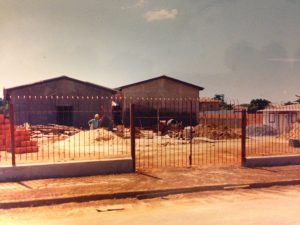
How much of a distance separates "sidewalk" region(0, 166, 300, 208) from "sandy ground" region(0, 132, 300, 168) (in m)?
1.41

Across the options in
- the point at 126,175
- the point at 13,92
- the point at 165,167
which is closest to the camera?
the point at 126,175

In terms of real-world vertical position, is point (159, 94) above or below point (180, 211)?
above

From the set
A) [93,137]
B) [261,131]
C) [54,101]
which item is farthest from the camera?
[54,101]

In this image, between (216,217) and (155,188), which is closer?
(216,217)

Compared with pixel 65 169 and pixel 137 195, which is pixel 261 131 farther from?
Result: pixel 137 195

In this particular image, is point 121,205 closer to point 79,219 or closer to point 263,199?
point 79,219

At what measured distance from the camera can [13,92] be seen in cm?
3061

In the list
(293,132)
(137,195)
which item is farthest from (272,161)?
(293,132)

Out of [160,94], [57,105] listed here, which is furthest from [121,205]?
[160,94]

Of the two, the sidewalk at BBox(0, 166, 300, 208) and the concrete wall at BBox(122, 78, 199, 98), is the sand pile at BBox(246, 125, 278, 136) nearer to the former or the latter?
the concrete wall at BBox(122, 78, 199, 98)

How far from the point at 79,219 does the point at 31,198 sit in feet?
6.01

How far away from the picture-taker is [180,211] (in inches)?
302

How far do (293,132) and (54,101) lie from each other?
19242 millimetres

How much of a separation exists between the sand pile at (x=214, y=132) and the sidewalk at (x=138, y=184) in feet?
52.3
